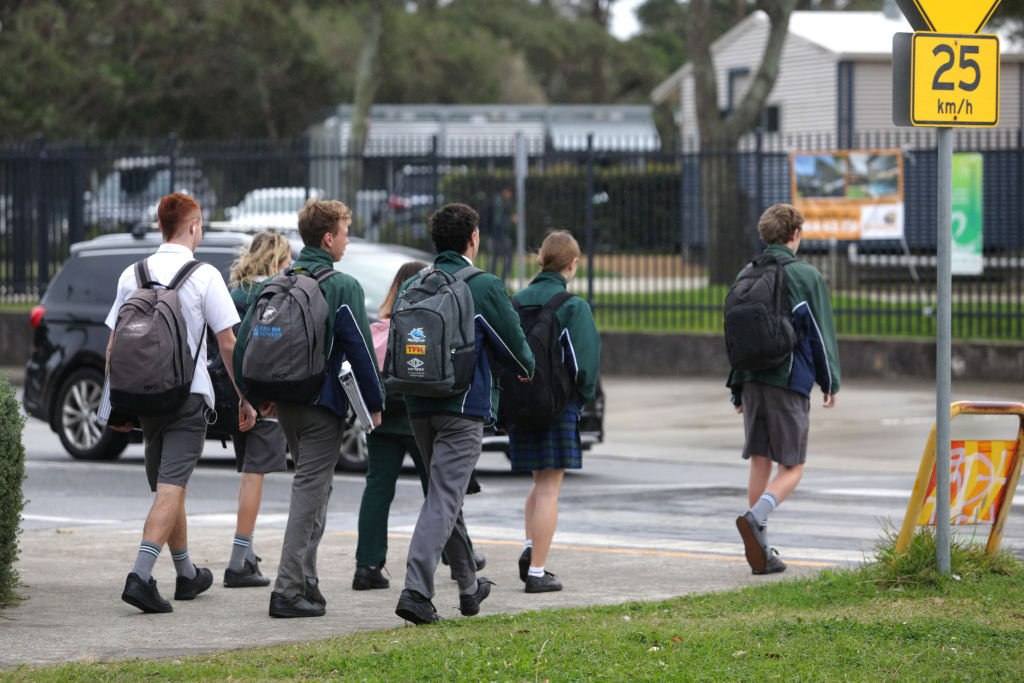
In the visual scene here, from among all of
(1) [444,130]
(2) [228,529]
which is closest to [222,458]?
(2) [228,529]

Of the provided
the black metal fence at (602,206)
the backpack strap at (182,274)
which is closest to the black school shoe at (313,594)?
the backpack strap at (182,274)

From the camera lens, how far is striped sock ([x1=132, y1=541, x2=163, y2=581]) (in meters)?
6.57

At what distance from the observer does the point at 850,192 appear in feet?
60.6

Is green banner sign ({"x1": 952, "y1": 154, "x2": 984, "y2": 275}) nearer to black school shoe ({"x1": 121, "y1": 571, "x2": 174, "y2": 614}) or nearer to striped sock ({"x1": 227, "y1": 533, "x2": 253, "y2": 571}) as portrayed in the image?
striped sock ({"x1": 227, "y1": 533, "x2": 253, "y2": 571})

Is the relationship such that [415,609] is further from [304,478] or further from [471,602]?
[304,478]

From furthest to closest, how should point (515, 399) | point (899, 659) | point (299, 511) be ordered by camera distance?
point (515, 399)
point (299, 511)
point (899, 659)

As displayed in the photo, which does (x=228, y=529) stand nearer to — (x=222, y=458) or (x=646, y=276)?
(x=222, y=458)

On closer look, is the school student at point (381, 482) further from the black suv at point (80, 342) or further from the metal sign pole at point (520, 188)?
the metal sign pole at point (520, 188)

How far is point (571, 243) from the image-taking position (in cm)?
746

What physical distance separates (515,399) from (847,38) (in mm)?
27185

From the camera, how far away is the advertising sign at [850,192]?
18391 millimetres

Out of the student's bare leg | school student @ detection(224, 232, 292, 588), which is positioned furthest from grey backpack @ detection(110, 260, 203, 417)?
the student's bare leg

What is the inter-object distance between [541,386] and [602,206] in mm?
12317

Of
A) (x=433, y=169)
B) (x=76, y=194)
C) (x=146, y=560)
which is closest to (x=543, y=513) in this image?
(x=146, y=560)
